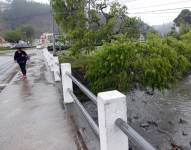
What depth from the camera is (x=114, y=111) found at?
276cm

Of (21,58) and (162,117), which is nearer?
(21,58)

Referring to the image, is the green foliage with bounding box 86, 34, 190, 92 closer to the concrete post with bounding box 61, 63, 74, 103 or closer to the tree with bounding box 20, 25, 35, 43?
the concrete post with bounding box 61, 63, 74, 103

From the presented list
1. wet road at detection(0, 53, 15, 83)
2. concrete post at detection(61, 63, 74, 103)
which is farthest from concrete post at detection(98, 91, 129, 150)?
wet road at detection(0, 53, 15, 83)

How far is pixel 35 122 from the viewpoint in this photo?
6.34 metres

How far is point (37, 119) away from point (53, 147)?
1.86m

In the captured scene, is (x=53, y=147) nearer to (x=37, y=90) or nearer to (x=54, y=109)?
(x=54, y=109)

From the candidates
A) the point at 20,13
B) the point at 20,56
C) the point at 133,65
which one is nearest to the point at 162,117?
the point at 133,65

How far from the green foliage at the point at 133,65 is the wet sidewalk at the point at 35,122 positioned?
3.19 m

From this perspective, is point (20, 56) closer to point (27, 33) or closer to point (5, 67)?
point (5, 67)

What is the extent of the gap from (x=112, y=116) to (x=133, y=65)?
9512 mm

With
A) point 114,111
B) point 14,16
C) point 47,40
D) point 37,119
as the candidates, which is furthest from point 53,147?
point 14,16

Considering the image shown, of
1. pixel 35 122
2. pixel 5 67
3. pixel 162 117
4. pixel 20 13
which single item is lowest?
pixel 162 117

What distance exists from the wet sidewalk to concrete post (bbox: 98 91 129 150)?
1.91 m

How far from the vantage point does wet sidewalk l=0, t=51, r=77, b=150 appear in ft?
16.5
